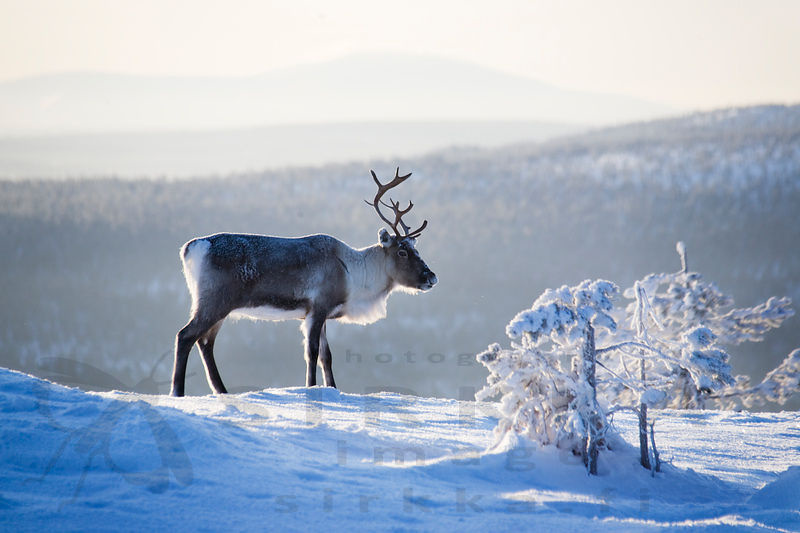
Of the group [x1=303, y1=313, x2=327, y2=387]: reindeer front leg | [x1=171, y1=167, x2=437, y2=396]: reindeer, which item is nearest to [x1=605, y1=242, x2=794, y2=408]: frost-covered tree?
[x1=171, y1=167, x2=437, y2=396]: reindeer

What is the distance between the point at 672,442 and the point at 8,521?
6.32 meters

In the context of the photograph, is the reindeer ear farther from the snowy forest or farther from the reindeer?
the snowy forest

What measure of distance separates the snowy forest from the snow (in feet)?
122

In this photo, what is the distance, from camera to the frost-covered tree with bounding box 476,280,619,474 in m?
6.32

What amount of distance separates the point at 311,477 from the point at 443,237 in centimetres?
7211

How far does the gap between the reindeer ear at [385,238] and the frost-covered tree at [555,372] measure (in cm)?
502

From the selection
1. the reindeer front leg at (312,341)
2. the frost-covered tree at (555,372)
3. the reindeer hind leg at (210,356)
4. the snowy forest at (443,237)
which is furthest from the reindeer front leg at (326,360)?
the snowy forest at (443,237)

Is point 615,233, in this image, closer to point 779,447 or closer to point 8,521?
point 779,447

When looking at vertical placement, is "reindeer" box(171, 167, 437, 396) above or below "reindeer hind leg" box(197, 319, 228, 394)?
above

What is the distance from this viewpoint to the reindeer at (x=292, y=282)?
30.8ft

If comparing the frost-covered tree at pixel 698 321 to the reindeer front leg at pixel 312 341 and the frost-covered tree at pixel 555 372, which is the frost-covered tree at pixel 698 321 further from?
the frost-covered tree at pixel 555 372

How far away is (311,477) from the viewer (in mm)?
5262

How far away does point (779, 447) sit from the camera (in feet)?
26.5

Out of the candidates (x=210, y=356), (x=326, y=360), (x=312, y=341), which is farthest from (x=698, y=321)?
(x=210, y=356)
